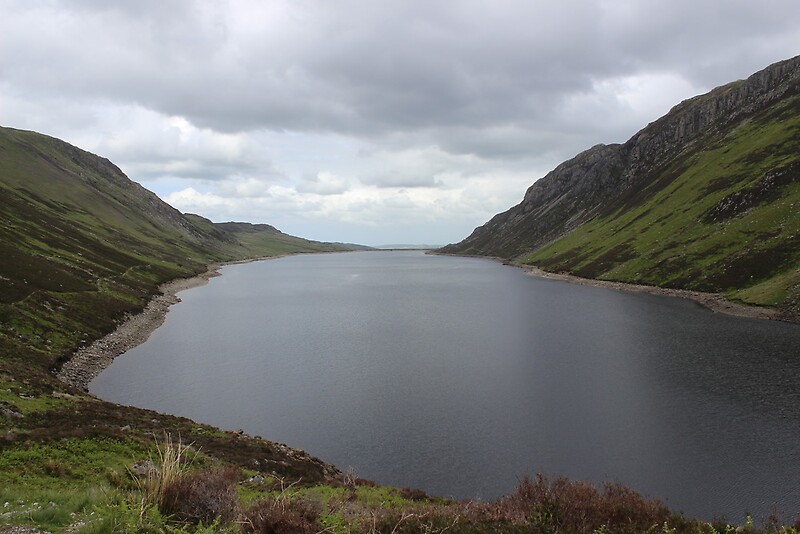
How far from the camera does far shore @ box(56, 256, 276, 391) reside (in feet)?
177

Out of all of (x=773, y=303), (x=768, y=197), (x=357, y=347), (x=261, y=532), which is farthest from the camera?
(x=768, y=197)

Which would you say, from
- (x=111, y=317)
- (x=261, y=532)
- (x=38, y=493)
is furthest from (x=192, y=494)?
(x=111, y=317)

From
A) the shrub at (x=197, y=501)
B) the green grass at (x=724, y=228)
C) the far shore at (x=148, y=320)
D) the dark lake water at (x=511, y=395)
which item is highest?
the green grass at (x=724, y=228)

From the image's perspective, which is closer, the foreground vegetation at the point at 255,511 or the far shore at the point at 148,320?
the foreground vegetation at the point at 255,511

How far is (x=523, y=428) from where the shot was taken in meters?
42.2

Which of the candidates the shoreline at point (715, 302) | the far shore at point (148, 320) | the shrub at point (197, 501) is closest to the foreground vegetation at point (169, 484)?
the shrub at point (197, 501)

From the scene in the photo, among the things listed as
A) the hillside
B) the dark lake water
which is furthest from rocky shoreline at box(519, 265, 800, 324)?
the dark lake water

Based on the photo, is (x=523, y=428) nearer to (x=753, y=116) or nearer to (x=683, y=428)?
(x=683, y=428)

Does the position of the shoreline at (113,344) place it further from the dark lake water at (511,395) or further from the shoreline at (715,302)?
the shoreline at (715,302)

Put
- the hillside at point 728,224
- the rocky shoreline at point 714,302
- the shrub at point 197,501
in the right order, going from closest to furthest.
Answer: the shrub at point 197,501 → the rocky shoreline at point 714,302 → the hillside at point 728,224

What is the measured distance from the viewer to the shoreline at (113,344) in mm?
53791

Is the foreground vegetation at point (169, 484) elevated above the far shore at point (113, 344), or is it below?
above

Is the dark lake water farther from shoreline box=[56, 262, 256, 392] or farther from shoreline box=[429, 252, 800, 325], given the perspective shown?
shoreline box=[429, 252, 800, 325]

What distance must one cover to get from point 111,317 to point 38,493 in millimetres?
74137
